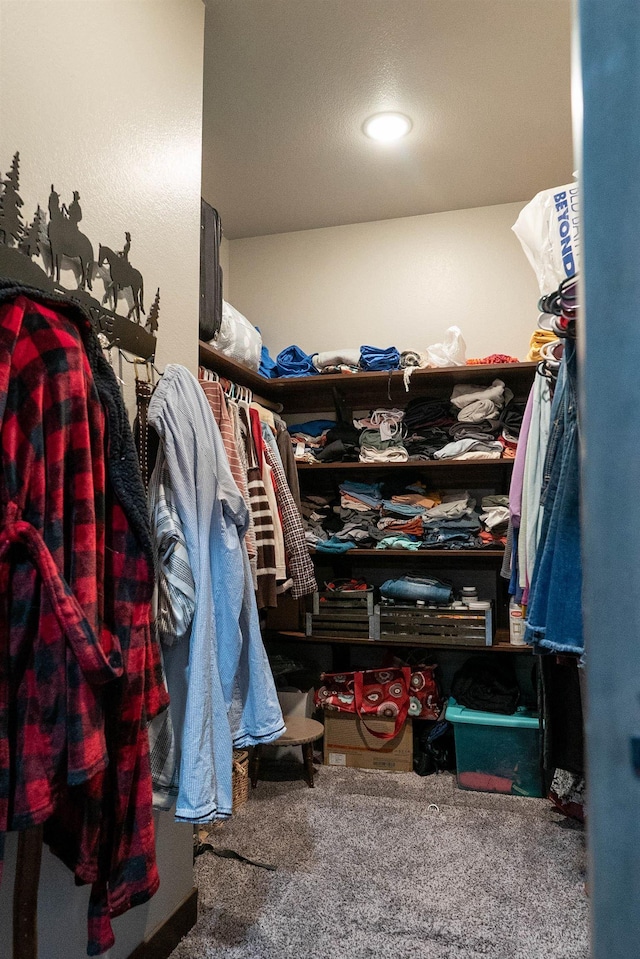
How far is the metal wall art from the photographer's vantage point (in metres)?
1.12

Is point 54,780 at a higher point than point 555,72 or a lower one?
lower

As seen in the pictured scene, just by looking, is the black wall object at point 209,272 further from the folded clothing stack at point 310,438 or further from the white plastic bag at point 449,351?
the white plastic bag at point 449,351

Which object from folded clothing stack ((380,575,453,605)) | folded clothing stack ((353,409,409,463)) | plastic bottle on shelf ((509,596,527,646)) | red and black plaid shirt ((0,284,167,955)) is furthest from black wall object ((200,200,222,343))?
plastic bottle on shelf ((509,596,527,646))

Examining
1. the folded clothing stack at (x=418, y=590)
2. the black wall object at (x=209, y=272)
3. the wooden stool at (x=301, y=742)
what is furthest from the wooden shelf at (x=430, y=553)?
the black wall object at (x=209, y=272)

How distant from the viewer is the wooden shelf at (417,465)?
2887 mm

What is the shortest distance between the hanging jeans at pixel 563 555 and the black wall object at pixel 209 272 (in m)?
1.31

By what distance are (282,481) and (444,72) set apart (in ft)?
→ 5.39

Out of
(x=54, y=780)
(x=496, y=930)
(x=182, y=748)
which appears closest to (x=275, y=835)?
(x=496, y=930)

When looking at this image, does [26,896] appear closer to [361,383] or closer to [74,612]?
[74,612]

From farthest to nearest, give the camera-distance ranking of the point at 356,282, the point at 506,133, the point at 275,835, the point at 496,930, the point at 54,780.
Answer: the point at 356,282 → the point at 506,133 → the point at 275,835 → the point at 496,930 → the point at 54,780

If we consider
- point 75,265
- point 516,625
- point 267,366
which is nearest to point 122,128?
point 75,265

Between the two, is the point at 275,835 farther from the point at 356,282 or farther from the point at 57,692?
the point at 356,282

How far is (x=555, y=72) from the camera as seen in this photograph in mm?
2248

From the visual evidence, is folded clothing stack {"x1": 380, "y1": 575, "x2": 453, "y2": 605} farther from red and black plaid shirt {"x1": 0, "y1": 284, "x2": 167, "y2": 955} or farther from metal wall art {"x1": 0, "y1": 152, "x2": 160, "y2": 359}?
red and black plaid shirt {"x1": 0, "y1": 284, "x2": 167, "y2": 955}
